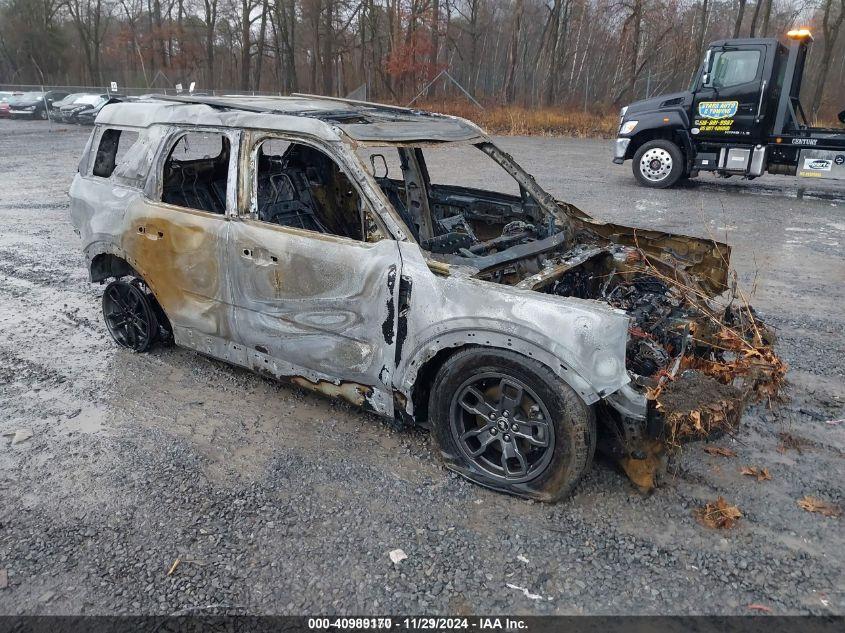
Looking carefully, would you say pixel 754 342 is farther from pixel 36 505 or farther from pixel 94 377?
pixel 94 377

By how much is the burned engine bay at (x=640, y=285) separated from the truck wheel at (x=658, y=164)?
8.31 meters

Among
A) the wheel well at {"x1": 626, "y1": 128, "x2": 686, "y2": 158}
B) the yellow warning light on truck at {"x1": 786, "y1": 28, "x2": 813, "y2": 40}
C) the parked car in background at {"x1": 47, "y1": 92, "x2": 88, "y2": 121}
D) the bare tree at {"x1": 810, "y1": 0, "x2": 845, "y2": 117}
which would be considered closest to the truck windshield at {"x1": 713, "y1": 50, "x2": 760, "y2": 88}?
the yellow warning light on truck at {"x1": 786, "y1": 28, "x2": 813, "y2": 40}

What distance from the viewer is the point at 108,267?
4.78 metres

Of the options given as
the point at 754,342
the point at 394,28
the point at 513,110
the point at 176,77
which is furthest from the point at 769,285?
the point at 176,77

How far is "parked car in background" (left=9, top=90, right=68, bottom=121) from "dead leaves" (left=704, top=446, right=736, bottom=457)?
29.9 m

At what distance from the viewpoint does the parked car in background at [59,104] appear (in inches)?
991

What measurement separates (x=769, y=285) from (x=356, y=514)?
543 cm

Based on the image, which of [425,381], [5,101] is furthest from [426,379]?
[5,101]

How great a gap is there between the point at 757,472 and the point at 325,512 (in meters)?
2.39

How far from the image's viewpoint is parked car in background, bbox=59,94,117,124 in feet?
79.7

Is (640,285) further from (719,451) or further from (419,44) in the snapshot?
(419,44)

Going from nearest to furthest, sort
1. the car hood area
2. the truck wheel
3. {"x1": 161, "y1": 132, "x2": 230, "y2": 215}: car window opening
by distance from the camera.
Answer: the car hood area, {"x1": 161, "y1": 132, "x2": 230, "y2": 215}: car window opening, the truck wheel

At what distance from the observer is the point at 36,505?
311cm

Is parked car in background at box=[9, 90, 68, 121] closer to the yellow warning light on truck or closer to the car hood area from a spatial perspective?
the yellow warning light on truck
